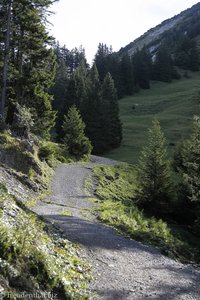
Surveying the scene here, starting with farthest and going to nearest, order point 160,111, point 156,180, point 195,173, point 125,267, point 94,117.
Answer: point 160,111, point 94,117, point 156,180, point 195,173, point 125,267

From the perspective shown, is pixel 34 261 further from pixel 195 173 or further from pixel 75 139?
pixel 75 139

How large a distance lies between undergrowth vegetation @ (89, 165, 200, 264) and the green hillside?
61.0ft

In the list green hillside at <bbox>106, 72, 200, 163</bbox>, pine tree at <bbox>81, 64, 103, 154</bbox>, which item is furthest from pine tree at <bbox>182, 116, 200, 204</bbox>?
pine tree at <bbox>81, 64, 103, 154</bbox>

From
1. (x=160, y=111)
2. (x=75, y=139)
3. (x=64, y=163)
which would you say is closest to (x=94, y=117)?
(x=75, y=139)

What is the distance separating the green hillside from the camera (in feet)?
227

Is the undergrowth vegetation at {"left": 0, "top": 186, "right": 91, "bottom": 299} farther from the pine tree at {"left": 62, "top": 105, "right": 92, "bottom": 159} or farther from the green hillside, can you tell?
the green hillside

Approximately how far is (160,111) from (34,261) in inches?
3620

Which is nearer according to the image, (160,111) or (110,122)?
(110,122)

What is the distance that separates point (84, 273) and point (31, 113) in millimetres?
24079

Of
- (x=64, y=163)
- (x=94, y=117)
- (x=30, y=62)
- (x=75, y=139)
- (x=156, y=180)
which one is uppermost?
(x=30, y=62)

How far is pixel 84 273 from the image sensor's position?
11141 millimetres

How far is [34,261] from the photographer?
896cm

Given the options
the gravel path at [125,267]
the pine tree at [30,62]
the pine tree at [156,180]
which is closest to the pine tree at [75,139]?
the pine tree at [30,62]

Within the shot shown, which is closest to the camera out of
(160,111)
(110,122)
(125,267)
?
(125,267)
